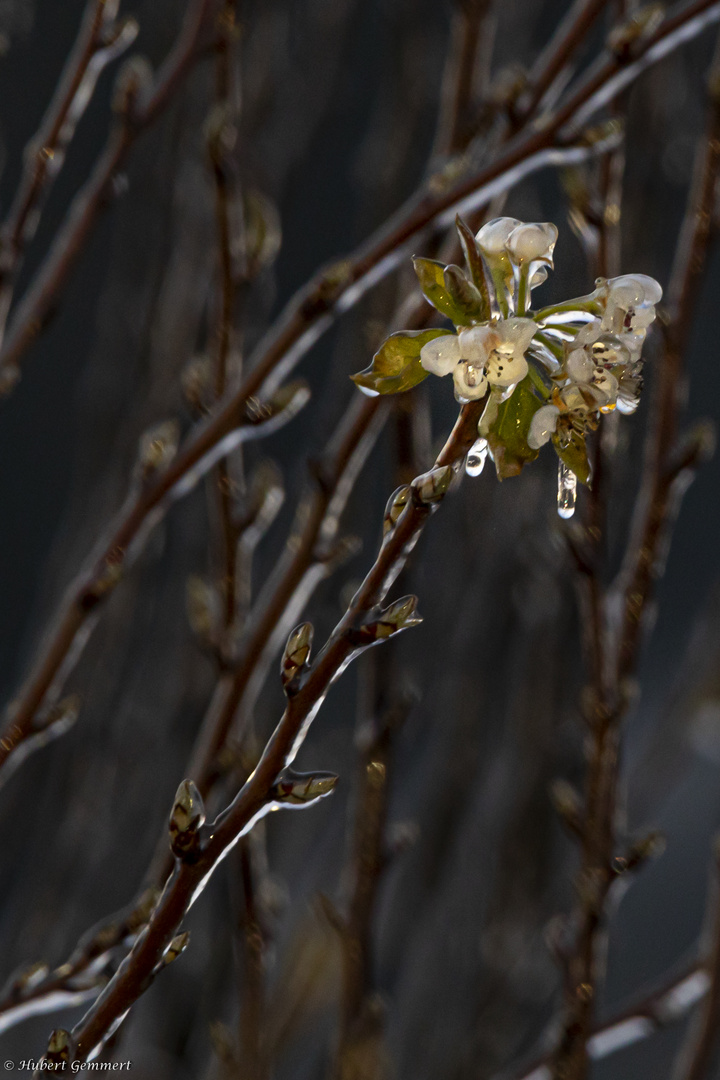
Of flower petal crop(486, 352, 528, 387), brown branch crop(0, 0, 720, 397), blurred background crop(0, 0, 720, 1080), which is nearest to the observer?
flower petal crop(486, 352, 528, 387)

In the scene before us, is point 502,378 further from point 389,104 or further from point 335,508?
point 389,104

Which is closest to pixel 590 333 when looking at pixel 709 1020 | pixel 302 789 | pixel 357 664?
pixel 302 789

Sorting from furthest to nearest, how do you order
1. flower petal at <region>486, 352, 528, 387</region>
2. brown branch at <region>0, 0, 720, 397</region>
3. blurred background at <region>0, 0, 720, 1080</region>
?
blurred background at <region>0, 0, 720, 1080</region>, brown branch at <region>0, 0, 720, 397</region>, flower petal at <region>486, 352, 528, 387</region>

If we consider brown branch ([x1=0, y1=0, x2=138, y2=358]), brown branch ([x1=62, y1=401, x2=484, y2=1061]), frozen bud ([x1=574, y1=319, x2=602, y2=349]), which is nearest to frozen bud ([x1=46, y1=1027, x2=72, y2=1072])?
brown branch ([x1=62, y1=401, x2=484, y2=1061])

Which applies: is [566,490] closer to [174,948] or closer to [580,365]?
[580,365]

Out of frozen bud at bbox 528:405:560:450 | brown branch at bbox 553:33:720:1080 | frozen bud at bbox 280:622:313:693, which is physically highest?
frozen bud at bbox 528:405:560:450

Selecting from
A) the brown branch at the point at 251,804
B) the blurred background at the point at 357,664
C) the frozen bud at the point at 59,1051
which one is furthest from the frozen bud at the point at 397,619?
the blurred background at the point at 357,664

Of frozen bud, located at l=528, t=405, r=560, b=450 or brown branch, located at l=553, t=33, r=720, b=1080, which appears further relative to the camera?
brown branch, located at l=553, t=33, r=720, b=1080

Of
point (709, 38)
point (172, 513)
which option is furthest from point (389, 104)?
point (172, 513)

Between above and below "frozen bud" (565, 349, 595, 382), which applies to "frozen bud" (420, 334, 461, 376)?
above

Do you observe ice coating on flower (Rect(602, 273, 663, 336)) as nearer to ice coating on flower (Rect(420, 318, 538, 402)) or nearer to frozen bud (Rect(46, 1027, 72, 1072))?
ice coating on flower (Rect(420, 318, 538, 402))
